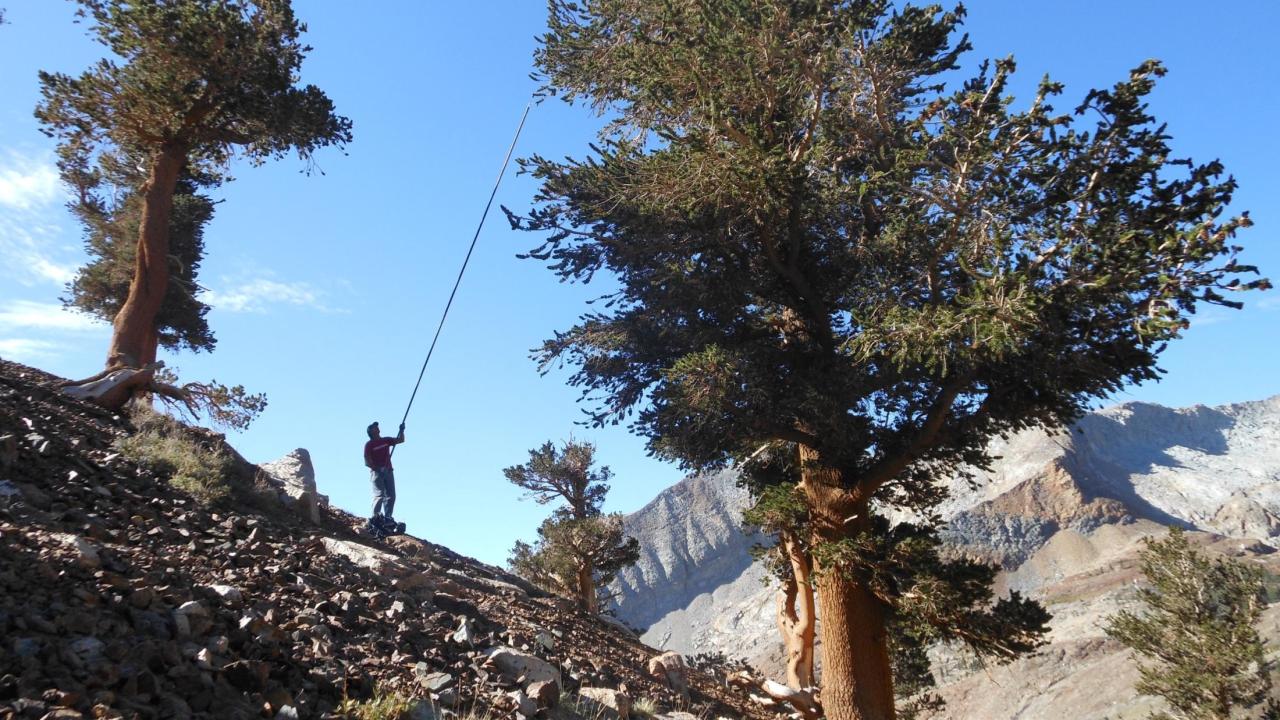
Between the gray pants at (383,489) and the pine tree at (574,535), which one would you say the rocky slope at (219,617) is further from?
the pine tree at (574,535)

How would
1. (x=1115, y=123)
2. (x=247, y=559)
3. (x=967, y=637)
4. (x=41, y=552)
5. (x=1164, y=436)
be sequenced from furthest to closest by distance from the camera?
(x=1164, y=436), (x=967, y=637), (x=1115, y=123), (x=247, y=559), (x=41, y=552)

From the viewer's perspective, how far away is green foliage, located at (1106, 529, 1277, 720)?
72.4ft

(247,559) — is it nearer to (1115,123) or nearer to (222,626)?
(222,626)

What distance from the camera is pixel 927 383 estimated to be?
470 inches

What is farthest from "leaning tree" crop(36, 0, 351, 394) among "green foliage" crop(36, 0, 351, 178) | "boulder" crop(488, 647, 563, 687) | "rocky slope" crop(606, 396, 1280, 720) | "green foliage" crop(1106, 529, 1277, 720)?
"rocky slope" crop(606, 396, 1280, 720)

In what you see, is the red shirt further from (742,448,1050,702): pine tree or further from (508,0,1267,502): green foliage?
(742,448,1050,702): pine tree

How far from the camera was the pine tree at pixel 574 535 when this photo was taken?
895 inches

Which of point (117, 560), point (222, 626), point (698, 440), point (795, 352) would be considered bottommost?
point (222, 626)

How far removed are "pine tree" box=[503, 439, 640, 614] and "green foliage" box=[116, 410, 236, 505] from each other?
42.8 ft

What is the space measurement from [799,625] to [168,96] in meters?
16.6

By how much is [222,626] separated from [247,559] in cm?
200

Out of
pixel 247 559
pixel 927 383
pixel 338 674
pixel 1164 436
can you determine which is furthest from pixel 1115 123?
pixel 1164 436

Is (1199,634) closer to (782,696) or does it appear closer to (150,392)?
(782,696)

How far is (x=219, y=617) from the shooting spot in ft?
17.2
